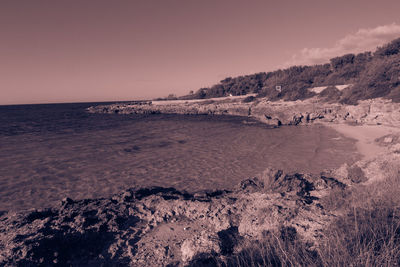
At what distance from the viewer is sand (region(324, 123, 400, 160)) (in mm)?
11191

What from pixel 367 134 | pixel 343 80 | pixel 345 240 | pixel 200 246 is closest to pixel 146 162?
pixel 200 246

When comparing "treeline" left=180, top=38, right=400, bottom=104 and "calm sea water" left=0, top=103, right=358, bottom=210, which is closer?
"calm sea water" left=0, top=103, right=358, bottom=210

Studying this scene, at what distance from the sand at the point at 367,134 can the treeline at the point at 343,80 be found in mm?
5096

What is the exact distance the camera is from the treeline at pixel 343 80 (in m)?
23.3

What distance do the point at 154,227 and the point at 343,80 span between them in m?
41.6

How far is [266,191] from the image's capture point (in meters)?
5.70

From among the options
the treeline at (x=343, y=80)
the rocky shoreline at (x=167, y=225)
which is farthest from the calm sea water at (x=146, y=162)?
the treeline at (x=343, y=80)

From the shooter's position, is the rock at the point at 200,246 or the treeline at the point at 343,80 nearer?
the rock at the point at 200,246

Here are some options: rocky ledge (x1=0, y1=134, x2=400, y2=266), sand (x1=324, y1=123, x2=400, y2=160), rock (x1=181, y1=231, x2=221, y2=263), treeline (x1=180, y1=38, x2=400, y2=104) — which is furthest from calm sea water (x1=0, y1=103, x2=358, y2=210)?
treeline (x1=180, y1=38, x2=400, y2=104)

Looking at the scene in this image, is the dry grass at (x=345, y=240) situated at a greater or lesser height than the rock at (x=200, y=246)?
greater

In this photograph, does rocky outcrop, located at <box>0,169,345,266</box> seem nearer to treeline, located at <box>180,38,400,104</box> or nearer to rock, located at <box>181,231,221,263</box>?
rock, located at <box>181,231,221,263</box>

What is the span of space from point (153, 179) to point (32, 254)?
6.03m

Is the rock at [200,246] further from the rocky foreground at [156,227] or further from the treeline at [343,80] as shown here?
the treeline at [343,80]

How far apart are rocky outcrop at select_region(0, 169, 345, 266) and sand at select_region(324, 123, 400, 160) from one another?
7.80 m
